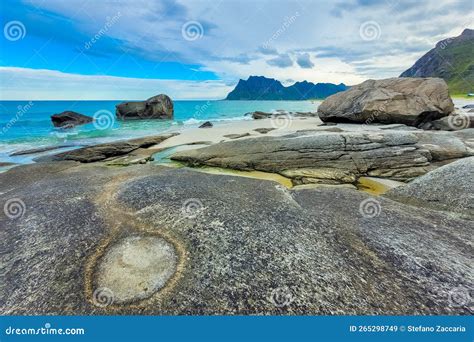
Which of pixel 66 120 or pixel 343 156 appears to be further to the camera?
pixel 66 120

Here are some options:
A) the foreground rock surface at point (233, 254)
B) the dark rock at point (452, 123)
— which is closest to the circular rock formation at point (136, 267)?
the foreground rock surface at point (233, 254)

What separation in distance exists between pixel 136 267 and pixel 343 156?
14234 millimetres

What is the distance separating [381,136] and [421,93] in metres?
20.6

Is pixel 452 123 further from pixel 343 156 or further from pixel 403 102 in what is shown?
pixel 343 156

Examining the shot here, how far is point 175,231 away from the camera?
8672mm

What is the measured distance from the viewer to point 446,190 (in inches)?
448

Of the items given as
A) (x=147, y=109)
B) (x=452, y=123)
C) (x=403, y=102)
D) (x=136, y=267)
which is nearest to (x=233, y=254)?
(x=136, y=267)

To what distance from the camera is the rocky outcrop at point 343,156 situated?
15727 millimetres

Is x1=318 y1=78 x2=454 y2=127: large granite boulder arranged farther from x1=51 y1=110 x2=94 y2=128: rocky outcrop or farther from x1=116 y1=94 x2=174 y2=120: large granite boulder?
x1=51 y1=110 x2=94 y2=128: rocky outcrop

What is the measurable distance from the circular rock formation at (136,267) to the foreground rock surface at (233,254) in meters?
0.03

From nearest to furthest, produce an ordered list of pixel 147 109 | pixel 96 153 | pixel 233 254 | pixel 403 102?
pixel 233 254 → pixel 96 153 → pixel 403 102 → pixel 147 109

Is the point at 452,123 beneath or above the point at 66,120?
beneath

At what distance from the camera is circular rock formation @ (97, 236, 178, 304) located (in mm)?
6312

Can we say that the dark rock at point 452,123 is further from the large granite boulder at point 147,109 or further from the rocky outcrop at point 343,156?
the large granite boulder at point 147,109
